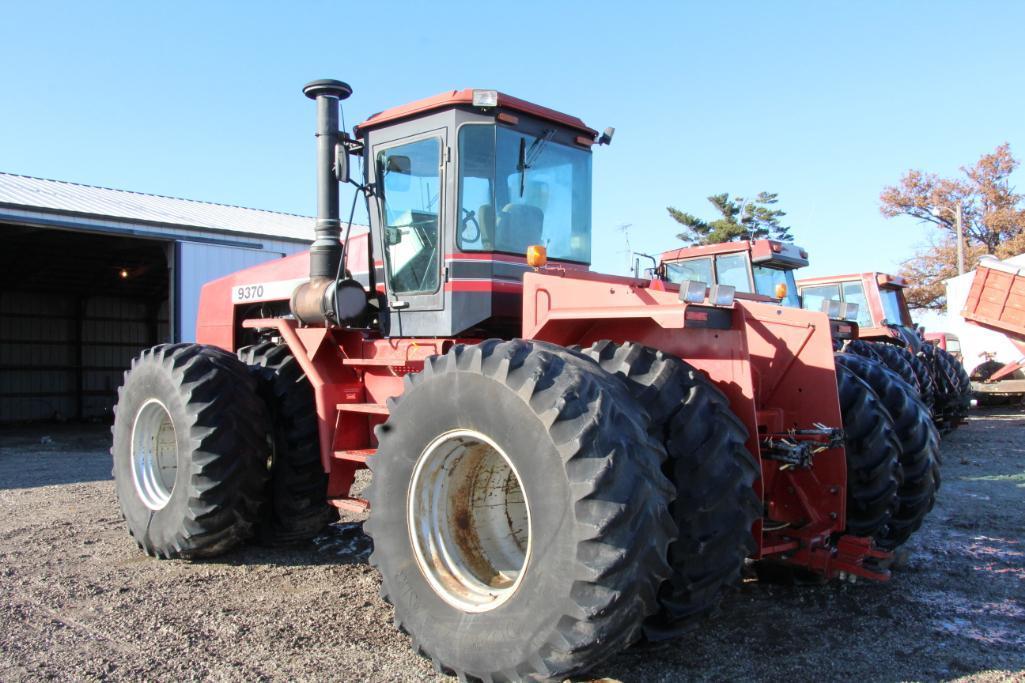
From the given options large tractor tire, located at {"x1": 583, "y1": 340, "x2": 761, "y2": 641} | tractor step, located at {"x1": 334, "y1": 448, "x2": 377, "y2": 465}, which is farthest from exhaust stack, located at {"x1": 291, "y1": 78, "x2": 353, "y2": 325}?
large tractor tire, located at {"x1": 583, "y1": 340, "x2": 761, "y2": 641}

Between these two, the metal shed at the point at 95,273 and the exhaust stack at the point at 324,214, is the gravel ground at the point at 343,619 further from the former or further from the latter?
the metal shed at the point at 95,273

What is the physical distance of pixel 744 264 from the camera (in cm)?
1156


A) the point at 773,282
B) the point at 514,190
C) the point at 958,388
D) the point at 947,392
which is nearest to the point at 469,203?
the point at 514,190

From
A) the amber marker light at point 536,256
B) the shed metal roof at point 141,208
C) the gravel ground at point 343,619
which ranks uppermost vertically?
the shed metal roof at point 141,208

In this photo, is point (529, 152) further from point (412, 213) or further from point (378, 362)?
point (378, 362)

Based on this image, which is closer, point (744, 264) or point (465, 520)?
point (465, 520)

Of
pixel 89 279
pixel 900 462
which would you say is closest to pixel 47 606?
pixel 900 462

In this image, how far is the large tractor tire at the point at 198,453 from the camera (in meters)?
5.37

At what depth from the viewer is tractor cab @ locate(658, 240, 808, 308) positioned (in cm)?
1155

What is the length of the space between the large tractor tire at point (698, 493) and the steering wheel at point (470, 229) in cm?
170

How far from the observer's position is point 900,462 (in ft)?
15.7

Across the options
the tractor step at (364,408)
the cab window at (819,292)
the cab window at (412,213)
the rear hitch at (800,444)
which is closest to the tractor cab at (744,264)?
the cab window at (819,292)

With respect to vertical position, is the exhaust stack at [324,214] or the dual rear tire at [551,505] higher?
the exhaust stack at [324,214]

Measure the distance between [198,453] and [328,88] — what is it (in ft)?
8.56
